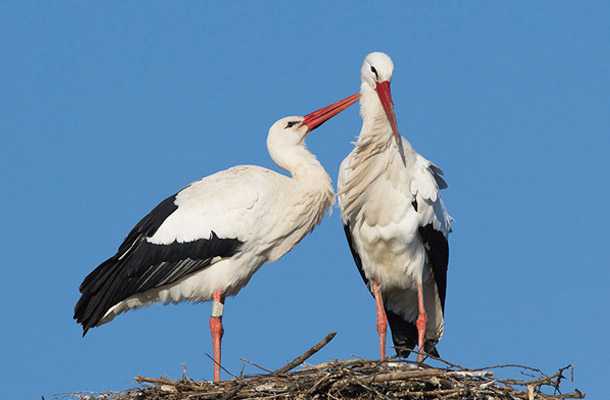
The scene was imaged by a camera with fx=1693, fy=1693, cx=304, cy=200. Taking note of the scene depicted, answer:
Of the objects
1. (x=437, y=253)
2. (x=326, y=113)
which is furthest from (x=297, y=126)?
(x=437, y=253)

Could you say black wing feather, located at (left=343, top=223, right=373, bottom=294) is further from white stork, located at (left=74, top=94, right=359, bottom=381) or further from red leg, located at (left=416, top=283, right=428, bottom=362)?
red leg, located at (left=416, top=283, right=428, bottom=362)

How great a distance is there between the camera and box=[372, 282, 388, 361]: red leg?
1276 centimetres

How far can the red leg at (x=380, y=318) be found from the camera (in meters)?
12.8

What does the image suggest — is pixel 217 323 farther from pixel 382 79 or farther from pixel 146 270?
pixel 382 79

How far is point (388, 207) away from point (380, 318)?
93cm

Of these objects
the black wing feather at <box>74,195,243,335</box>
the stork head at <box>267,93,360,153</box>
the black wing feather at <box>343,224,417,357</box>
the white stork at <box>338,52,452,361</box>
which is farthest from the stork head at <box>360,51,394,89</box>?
the black wing feather at <box>343,224,417,357</box>

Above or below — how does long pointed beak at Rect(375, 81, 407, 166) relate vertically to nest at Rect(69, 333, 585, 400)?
above

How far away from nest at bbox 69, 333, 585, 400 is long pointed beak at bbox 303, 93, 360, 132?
2.76 m

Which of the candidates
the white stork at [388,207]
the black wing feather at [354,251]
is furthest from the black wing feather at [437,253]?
the black wing feather at [354,251]

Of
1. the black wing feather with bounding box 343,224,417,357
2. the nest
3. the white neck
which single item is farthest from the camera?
the black wing feather with bounding box 343,224,417,357

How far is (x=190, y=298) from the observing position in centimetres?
1293

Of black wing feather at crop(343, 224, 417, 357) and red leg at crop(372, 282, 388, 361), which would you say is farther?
black wing feather at crop(343, 224, 417, 357)

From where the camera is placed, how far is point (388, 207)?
12422mm

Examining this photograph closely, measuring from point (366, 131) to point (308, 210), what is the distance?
943mm
